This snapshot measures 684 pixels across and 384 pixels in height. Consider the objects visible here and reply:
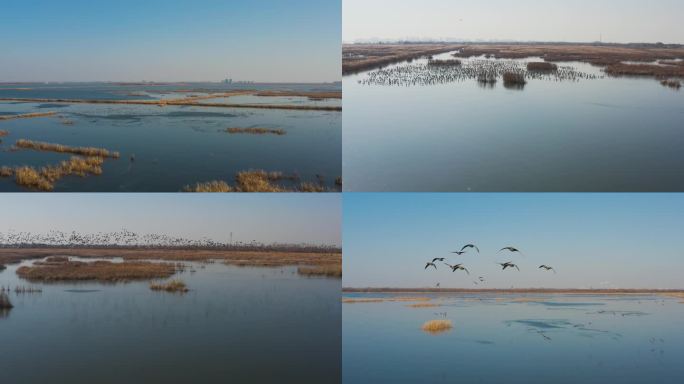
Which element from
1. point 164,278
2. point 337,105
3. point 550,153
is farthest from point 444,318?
point 337,105

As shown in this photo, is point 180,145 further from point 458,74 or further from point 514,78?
point 514,78

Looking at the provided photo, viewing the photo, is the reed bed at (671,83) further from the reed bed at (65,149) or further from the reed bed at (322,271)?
the reed bed at (65,149)

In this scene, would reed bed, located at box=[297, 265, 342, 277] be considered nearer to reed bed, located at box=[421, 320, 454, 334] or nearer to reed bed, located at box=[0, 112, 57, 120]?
reed bed, located at box=[421, 320, 454, 334]

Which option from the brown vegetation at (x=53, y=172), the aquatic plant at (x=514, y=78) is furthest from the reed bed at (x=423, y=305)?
the brown vegetation at (x=53, y=172)

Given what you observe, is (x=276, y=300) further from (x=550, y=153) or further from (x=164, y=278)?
(x=550, y=153)

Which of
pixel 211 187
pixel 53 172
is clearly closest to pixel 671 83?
pixel 211 187
